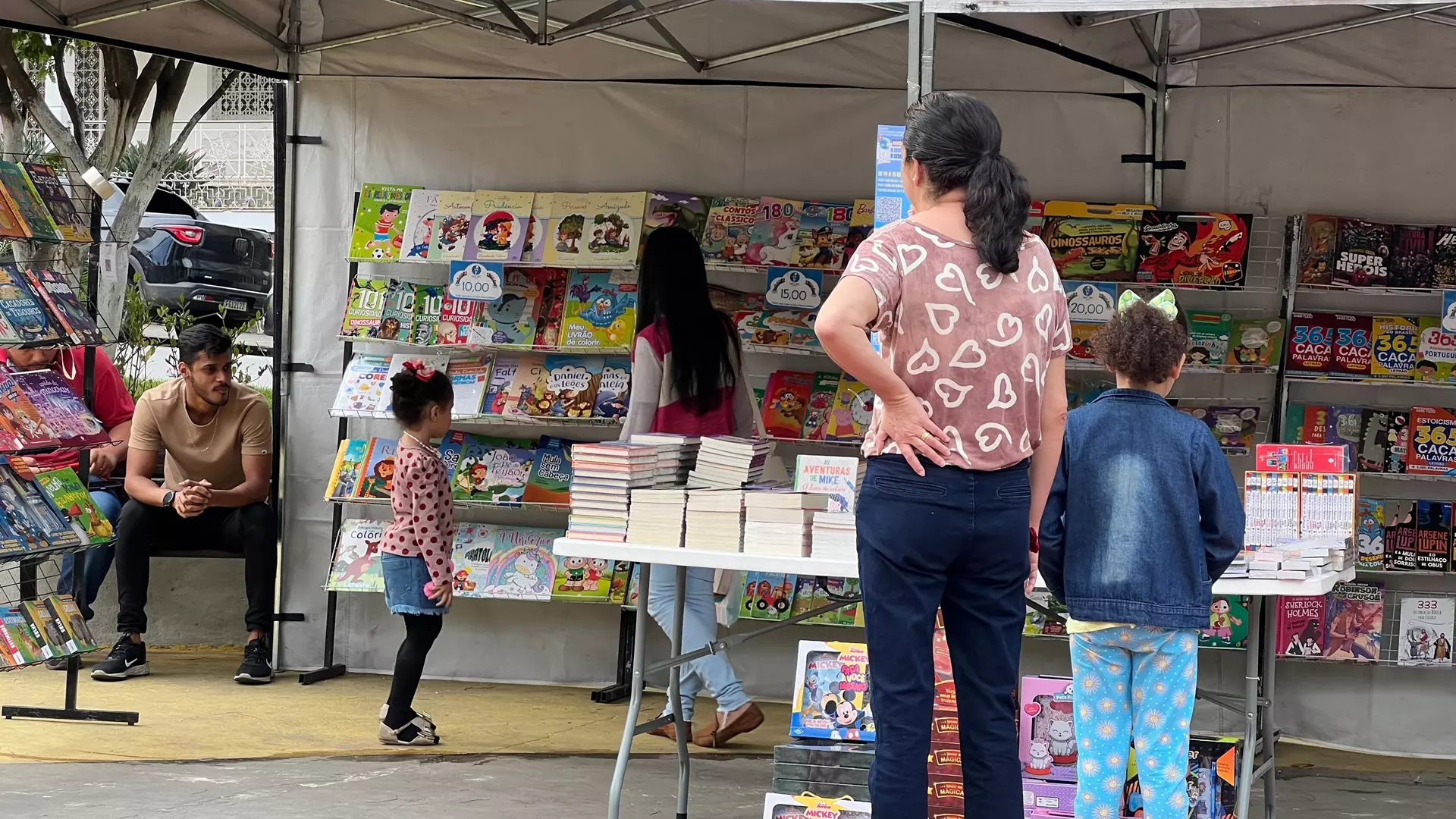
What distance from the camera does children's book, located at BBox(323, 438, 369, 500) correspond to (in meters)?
6.43

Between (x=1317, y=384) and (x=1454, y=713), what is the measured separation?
53.4 inches

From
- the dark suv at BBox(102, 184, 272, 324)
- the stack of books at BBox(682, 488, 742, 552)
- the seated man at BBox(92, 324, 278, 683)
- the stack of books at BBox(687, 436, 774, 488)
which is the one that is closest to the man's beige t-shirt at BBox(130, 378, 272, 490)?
the seated man at BBox(92, 324, 278, 683)

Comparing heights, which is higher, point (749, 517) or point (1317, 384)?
point (1317, 384)

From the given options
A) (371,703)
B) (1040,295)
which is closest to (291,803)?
(371,703)

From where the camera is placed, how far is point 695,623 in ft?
16.1

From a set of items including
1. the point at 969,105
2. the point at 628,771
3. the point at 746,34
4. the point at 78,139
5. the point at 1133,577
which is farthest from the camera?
the point at 78,139

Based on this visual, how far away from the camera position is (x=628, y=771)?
16.5ft

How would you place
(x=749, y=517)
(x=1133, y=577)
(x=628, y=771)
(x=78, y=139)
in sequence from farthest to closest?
(x=78, y=139) → (x=628, y=771) → (x=749, y=517) → (x=1133, y=577)

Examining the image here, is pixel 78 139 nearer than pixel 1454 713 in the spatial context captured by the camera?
No

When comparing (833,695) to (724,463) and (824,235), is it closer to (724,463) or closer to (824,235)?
(724,463)

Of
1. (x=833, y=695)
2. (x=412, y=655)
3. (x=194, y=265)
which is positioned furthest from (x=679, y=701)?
(x=194, y=265)

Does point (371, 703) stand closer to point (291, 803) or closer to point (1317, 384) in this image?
point (291, 803)

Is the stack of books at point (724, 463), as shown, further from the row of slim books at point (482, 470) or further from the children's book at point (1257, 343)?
the children's book at point (1257, 343)

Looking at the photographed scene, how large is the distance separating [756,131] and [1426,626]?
3.27 metres
